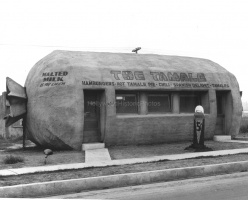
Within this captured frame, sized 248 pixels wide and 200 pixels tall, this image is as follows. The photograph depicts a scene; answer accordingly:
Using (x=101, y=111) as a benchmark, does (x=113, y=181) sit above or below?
below

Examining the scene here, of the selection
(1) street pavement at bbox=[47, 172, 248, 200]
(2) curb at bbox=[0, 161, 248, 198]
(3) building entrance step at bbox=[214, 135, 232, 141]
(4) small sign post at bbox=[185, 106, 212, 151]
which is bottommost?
(1) street pavement at bbox=[47, 172, 248, 200]

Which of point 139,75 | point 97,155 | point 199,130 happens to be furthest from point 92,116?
point 199,130

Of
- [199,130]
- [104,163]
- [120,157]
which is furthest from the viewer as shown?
[199,130]

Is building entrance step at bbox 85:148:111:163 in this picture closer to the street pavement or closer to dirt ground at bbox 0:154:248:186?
dirt ground at bbox 0:154:248:186

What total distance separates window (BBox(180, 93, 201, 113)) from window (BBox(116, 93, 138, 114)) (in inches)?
100.0

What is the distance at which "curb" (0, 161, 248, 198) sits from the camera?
7.05 m

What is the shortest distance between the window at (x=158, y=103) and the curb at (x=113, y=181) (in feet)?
20.7

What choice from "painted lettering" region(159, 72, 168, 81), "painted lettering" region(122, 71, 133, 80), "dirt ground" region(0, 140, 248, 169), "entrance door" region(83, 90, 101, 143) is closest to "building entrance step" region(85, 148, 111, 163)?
"dirt ground" region(0, 140, 248, 169)

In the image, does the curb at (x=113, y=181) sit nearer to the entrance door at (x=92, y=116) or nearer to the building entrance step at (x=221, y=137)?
the entrance door at (x=92, y=116)

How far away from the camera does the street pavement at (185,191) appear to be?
6.76 meters

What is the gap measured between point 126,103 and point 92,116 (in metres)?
1.61

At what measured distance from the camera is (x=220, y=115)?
17.5 m

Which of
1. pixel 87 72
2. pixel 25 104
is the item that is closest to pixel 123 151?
pixel 87 72

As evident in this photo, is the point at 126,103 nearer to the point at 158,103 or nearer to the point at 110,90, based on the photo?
the point at 110,90
